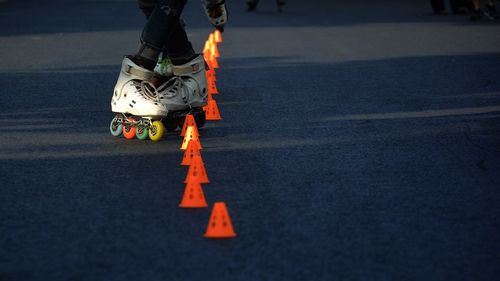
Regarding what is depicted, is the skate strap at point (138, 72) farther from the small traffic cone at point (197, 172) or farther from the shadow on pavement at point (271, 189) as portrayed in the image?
the small traffic cone at point (197, 172)

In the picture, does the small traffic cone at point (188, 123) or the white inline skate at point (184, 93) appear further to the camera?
the white inline skate at point (184, 93)

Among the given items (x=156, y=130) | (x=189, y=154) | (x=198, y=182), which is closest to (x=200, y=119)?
(x=156, y=130)

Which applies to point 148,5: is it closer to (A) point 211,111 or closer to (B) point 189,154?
(A) point 211,111

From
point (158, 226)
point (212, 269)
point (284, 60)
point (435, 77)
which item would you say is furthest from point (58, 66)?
point (212, 269)

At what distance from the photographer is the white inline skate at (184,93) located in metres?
8.29

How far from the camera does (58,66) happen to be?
13867 millimetres

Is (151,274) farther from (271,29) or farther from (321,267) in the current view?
(271,29)

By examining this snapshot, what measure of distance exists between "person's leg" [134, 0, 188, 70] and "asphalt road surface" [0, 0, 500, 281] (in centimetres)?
61

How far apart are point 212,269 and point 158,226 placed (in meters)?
0.85

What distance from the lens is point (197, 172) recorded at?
254 inches

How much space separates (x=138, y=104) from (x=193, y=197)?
83.4 inches

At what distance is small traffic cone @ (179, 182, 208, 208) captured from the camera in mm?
6086

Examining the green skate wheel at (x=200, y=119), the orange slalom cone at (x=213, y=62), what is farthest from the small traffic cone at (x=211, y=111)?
the orange slalom cone at (x=213, y=62)

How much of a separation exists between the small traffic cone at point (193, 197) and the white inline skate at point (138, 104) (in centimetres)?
201
